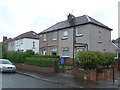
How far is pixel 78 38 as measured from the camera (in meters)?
22.3

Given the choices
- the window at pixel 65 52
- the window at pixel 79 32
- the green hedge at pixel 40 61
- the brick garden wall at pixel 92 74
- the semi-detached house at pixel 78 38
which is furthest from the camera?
the window at pixel 65 52

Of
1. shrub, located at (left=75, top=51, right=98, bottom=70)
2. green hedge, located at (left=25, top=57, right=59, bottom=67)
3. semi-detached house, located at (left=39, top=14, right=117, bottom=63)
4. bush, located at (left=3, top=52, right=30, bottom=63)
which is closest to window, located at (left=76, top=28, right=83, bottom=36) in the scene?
semi-detached house, located at (left=39, top=14, right=117, bottom=63)

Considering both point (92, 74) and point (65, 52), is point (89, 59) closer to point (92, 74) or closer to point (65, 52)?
point (92, 74)

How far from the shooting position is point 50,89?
8.94 meters

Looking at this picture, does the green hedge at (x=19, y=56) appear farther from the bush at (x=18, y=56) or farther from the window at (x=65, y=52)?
the window at (x=65, y=52)

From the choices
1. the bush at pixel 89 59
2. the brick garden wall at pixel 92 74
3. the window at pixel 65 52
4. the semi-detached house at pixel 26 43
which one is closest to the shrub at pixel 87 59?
the bush at pixel 89 59

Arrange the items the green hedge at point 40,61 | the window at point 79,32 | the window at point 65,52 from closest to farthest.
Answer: the green hedge at point 40,61 < the window at point 79,32 < the window at point 65,52

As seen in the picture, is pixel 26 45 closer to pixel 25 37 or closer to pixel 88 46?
pixel 25 37

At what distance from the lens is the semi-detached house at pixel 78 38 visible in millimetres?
21297

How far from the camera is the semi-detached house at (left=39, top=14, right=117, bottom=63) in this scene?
69.9 ft

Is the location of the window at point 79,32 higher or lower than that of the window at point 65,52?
higher

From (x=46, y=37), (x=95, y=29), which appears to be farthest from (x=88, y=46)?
(x=46, y=37)

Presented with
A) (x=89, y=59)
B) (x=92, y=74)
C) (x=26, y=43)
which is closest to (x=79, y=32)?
(x=89, y=59)

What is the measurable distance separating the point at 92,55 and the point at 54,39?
1459 cm
